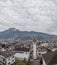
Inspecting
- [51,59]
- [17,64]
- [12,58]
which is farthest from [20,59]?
[51,59]

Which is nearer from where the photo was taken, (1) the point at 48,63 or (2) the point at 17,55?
(1) the point at 48,63

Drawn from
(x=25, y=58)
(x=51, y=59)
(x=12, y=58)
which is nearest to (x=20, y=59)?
(x=25, y=58)

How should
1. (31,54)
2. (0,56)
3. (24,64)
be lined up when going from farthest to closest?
(31,54) → (0,56) → (24,64)

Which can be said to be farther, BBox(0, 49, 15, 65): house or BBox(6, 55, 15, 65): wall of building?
BBox(6, 55, 15, 65): wall of building

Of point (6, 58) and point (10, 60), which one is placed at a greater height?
point (6, 58)

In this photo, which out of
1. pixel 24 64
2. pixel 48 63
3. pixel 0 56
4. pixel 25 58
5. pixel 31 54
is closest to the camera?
pixel 48 63

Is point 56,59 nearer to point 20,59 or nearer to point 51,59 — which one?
point 51,59

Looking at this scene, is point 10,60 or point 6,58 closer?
point 6,58

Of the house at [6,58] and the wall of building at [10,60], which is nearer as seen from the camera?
the house at [6,58]

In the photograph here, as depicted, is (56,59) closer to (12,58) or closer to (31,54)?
(12,58)
